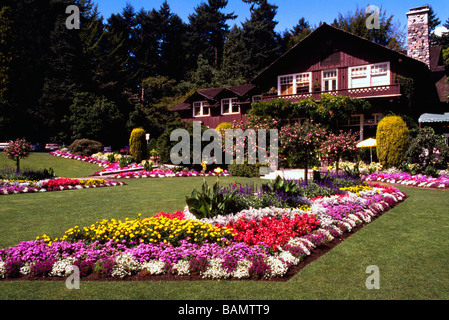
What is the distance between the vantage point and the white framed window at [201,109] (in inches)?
1407

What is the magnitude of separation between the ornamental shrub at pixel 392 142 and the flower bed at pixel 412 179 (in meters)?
2.02

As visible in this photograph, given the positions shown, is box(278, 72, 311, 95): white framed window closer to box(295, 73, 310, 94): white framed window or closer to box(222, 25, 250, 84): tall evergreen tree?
box(295, 73, 310, 94): white framed window

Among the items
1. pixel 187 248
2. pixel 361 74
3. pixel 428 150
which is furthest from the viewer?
pixel 361 74

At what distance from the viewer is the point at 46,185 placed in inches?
630

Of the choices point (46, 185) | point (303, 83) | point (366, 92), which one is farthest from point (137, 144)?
point (366, 92)

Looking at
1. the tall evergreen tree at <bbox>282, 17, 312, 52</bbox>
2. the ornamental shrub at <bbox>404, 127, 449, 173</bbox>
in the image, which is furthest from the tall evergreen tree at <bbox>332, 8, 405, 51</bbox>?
the ornamental shrub at <bbox>404, 127, 449, 173</bbox>

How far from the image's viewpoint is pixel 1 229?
824 centimetres

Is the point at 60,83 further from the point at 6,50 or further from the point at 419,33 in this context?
the point at 419,33

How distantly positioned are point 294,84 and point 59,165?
63.1ft

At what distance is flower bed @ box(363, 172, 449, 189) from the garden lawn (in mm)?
17305

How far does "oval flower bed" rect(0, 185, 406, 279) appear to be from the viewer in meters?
5.59
